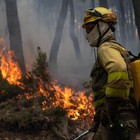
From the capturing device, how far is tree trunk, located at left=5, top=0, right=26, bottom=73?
1306 centimetres

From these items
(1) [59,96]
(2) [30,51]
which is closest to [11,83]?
(1) [59,96]

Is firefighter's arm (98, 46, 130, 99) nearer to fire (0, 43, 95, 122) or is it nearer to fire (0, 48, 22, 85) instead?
fire (0, 43, 95, 122)

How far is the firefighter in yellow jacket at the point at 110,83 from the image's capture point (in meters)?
2.98

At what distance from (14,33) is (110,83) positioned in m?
11.1

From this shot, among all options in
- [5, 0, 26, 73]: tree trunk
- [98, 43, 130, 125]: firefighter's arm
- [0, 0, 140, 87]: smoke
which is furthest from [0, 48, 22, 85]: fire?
[98, 43, 130, 125]: firefighter's arm

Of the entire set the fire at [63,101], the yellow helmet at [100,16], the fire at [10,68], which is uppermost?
the yellow helmet at [100,16]

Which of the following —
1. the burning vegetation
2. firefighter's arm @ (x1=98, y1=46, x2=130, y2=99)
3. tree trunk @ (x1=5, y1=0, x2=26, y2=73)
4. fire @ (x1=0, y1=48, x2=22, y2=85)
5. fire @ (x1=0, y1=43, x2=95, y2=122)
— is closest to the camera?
firefighter's arm @ (x1=98, y1=46, x2=130, y2=99)

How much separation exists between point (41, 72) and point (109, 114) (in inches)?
251

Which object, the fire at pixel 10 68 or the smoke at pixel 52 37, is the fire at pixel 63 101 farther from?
the smoke at pixel 52 37

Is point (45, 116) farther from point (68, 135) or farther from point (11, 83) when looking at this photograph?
point (11, 83)

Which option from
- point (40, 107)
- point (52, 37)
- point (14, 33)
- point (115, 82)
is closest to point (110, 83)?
point (115, 82)

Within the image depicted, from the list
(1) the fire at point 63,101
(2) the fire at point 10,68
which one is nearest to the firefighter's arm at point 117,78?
(1) the fire at point 63,101

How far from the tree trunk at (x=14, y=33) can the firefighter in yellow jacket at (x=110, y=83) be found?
30.3 ft

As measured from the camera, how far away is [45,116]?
7.36 meters
